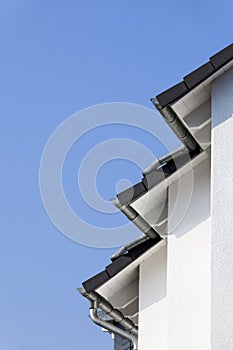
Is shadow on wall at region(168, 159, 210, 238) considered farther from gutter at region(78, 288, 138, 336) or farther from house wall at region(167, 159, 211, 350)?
gutter at region(78, 288, 138, 336)

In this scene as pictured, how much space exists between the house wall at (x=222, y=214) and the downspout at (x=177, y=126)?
359 mm

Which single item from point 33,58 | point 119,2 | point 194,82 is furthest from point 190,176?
point 33,58

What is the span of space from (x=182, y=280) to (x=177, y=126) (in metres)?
1.58

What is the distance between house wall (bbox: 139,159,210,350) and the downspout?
0.37 metres

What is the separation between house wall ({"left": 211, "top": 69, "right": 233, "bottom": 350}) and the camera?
7906 millimetres

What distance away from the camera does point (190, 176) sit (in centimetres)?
977

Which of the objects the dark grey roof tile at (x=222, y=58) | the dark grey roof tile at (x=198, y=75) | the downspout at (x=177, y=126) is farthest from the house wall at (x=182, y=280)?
the dark grey roof tile at (x=222, y=58)

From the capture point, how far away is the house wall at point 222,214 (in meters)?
7.91

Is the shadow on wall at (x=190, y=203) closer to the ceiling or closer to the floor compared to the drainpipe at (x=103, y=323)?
closer to the ceiling

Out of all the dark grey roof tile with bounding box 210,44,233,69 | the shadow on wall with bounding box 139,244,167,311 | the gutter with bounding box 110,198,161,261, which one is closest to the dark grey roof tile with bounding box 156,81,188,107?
the dark grey roof tile with bounding box 210,44,233,69

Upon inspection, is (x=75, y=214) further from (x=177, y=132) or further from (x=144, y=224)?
(x=177, y=132)

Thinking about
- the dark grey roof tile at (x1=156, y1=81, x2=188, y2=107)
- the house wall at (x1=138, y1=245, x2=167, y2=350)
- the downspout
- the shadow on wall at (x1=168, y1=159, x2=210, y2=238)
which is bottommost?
the house wall at (x1=138, y1=245, x2=167, y2=350)

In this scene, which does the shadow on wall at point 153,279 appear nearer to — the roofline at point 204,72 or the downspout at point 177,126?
the downspout at point 177,126

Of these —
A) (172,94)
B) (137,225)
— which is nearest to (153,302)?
(137,225)
